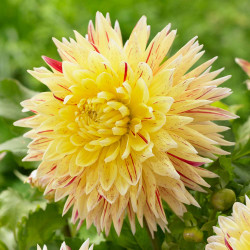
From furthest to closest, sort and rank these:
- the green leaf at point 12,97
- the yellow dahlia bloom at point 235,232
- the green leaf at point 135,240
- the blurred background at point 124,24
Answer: the blurred background at point 124,24
the green leaf at point 12,97
the green leaf at point 135,240
the yellow dahlia bloom at point 235,232

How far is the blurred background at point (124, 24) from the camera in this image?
193 centimetres

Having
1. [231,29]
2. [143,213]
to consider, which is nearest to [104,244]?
[143,213]

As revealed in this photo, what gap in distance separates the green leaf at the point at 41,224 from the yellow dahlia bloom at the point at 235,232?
0.70 feet

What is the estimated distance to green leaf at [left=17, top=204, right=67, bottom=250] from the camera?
1.86 feet

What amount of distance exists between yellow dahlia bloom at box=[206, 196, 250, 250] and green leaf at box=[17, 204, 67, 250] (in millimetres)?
212

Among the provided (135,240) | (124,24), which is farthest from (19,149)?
(124,24)

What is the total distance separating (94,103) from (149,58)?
71mm

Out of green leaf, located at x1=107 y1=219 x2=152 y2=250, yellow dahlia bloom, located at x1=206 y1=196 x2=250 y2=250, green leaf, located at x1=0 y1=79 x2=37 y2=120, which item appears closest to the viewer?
yellow dahlia bloom, located at x1=206 y1=196 x2=250 y2=250

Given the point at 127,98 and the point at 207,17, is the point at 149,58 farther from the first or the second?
the point at 207,17

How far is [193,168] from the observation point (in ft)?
1.54

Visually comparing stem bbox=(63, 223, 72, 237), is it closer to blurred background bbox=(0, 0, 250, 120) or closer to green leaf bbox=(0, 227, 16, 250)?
green leaf bbox=(0, 227, 16, 250)

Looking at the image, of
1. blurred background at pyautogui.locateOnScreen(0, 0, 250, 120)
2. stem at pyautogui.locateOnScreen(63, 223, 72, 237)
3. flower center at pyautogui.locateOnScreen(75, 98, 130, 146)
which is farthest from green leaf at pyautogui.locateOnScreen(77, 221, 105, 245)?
blurred background at pyautogui.locateOnScreen(0, 0, 250, 120)

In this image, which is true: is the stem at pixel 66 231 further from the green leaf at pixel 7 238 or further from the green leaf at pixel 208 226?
the green leaf at pixel 208 226

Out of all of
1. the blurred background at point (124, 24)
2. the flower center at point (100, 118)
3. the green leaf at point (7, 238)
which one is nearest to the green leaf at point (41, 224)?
the green leaf at point (7, 238)
